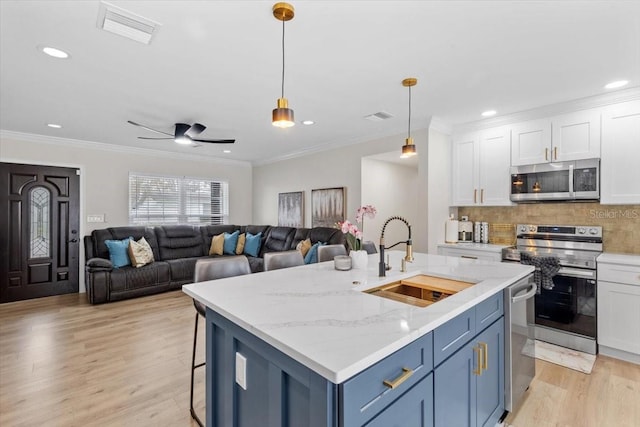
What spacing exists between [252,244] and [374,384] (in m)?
5.39

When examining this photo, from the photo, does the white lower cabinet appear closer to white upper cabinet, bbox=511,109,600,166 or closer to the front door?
white upper cabinet, bbox=511,109,600,166

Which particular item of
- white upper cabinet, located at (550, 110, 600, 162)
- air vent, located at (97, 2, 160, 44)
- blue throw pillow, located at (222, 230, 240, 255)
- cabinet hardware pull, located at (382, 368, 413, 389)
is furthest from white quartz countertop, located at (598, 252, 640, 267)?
blue throw pillow, located at (222, 230, 240, 255)

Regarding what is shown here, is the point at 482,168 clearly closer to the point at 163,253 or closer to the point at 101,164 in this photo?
the point at 163,253

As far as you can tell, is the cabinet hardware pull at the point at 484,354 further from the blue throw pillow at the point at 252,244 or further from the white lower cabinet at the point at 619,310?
the blue throw pillow at the point at 252,244

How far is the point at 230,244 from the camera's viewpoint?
247 inches

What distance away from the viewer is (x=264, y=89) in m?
3.04

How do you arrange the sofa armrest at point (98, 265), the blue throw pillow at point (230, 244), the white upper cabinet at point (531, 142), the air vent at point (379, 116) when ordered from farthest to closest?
the blue throw pillow at point (230, 244) < the sofa armrest at point (98, 265) < the air vent at point (379, 116) < the white upper cabinet at point (531, 142)

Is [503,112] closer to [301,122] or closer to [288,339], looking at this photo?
[301,122]

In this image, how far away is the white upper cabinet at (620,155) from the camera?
9.80 ft

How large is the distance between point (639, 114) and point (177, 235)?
6621mm

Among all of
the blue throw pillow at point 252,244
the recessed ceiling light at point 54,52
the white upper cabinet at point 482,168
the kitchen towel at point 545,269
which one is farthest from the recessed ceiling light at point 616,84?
the blue throw pillow at point 252,244

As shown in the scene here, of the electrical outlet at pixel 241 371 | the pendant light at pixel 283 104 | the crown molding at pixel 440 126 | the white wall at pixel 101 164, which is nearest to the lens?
the electrical outlet at pixel 241 371

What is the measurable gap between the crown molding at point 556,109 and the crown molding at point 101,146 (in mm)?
4907

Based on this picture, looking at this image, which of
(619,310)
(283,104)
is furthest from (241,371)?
(619,310)
